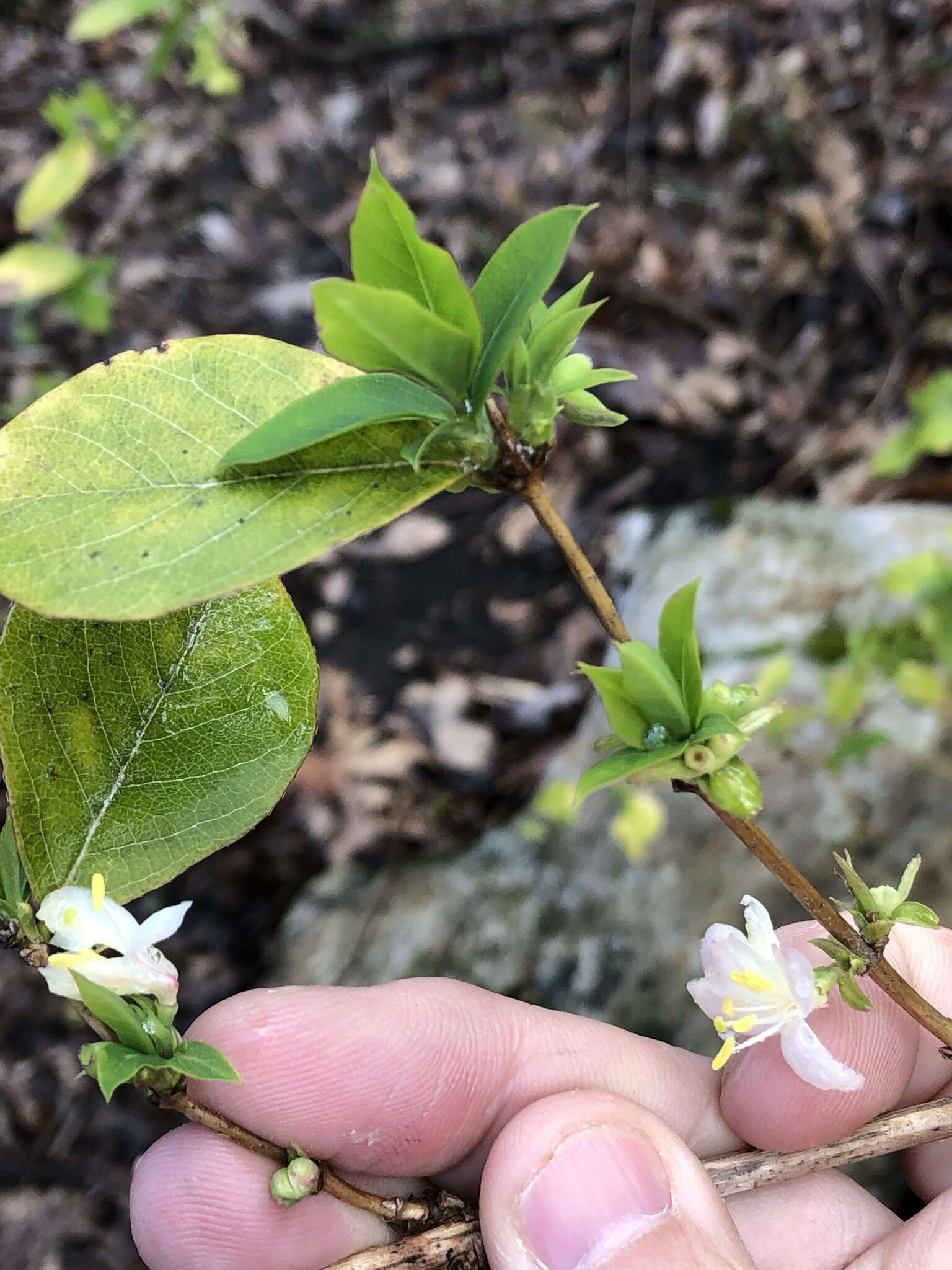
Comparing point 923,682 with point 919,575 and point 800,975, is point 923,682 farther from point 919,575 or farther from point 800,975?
point 800,975

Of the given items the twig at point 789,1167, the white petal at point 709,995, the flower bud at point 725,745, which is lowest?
the twig at point 789,1167

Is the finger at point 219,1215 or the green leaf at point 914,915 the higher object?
the green leaf at point 914,915

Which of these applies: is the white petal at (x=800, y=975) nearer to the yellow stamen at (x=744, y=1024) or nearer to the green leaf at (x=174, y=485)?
the yellow stamen at (x=744, y=1024)

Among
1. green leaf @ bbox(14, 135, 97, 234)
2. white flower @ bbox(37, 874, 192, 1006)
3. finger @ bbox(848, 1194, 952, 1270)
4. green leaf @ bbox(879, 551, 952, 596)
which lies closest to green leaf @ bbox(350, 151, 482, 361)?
white flower @ bbox(37, 874, 192, 1006)

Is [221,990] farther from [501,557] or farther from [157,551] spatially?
[157,551]

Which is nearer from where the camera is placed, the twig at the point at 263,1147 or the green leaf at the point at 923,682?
the twig at the point at 263,1147

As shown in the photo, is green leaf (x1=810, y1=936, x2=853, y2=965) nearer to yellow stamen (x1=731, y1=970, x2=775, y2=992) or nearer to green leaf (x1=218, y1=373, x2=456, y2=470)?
yellow stamen (x1=731, y1=970, x2=775, y2=992)

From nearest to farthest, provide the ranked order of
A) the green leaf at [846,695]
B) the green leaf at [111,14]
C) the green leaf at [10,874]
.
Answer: the green leaf at [10,874] → the green leaf at [846,695] → the green leaf at [111,14]

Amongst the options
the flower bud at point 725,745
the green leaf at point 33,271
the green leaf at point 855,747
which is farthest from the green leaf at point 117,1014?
the green leaf at point 33,271
